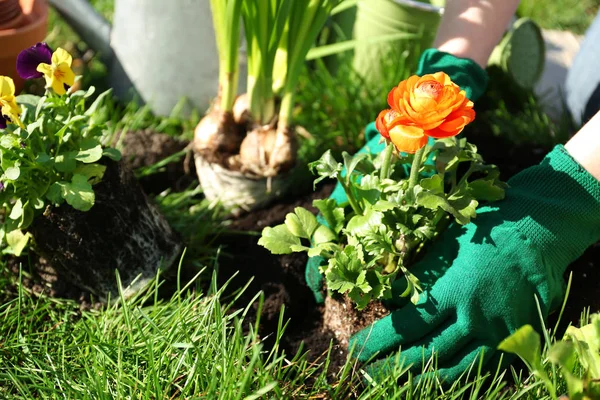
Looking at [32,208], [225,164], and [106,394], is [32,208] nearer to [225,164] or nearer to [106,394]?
[106,394]

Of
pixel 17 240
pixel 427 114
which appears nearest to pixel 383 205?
pixel 427 114

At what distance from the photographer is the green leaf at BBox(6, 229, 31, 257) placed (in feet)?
4.37

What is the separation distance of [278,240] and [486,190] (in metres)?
0.43

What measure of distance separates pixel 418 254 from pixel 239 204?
57cm

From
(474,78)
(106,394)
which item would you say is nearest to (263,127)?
(474,78)

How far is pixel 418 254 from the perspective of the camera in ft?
4.50

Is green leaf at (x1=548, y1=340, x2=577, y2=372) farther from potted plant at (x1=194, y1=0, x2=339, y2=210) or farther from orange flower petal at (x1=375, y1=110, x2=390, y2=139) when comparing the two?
potted plant at (x1=194, y1=0, x2=339, y2=210)

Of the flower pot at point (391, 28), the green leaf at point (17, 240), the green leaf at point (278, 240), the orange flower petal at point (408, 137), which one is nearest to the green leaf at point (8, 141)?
the green leaf at point (17, 240)

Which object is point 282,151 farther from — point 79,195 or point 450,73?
point 79,195

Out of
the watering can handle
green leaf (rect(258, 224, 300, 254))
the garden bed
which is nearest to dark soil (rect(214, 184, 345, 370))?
the garden bed

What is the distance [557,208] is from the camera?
128cm

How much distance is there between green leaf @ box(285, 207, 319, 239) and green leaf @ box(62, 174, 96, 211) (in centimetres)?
39

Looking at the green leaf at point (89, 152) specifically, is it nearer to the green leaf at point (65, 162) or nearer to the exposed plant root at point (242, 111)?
the green leaf at point (65, 162)

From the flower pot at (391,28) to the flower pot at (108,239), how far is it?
88cm
